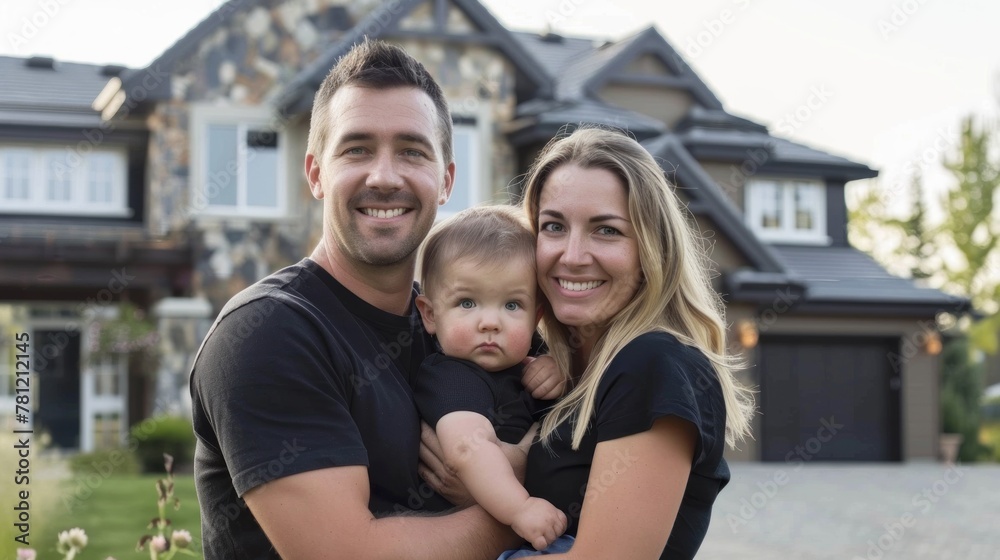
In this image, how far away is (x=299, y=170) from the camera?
17984 mm

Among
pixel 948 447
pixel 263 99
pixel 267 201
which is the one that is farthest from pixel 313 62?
pixel 948 447

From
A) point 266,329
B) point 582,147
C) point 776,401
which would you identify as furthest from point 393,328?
point 776,401

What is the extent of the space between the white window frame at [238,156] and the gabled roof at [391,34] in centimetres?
51

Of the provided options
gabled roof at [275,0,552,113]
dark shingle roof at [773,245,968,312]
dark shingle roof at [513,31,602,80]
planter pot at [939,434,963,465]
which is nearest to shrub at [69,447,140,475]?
gabled roof at [275,0,552,113]

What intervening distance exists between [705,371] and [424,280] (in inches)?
41.4

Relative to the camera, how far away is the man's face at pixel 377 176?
3537 mm

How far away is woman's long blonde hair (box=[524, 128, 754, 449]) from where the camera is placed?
10.4 ft

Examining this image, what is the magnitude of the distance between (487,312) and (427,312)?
0.26 m

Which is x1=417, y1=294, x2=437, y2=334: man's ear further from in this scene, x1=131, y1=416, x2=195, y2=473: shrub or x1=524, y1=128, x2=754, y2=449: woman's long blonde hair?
x1=131, y1=416, x2=195, y2=473: shrub

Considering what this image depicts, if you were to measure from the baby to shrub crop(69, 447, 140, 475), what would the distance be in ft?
35.6

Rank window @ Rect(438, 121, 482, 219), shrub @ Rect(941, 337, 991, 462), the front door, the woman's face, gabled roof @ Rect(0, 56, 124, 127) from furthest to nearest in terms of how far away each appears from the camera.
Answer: shrub @ Rect(941, 337, 991, 462), gabled roof @ Rect(0, 56, 124, 127), the front door, window @ Rect(438, 121, 482, 219), the woman's face

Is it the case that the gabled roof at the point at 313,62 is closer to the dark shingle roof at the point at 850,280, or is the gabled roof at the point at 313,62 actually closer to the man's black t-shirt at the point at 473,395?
the dark shingle roof at the point at 850,280

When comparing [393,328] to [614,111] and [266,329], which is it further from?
[614,111]

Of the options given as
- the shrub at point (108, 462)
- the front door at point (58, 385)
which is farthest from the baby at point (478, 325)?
the front door at point (58, 385)
